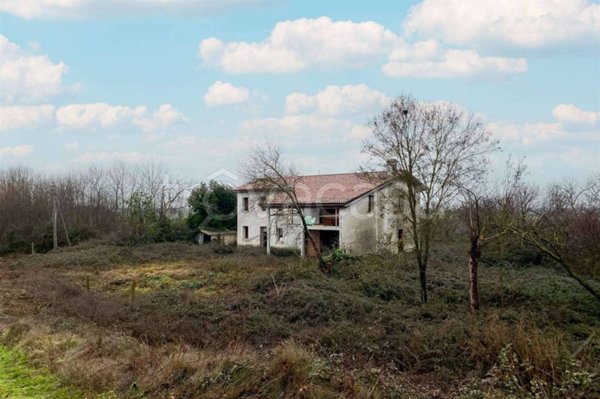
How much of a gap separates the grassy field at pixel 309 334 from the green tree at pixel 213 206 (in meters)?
15.3

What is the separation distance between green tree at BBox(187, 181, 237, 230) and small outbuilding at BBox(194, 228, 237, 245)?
0.64m

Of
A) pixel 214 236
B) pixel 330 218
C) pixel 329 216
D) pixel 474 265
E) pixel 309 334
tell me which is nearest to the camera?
pixel 309 334

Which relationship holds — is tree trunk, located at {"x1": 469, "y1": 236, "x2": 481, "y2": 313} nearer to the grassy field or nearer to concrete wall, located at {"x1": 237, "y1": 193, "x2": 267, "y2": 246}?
the grassy field

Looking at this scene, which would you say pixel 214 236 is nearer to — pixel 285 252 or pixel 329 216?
pixel 285 252

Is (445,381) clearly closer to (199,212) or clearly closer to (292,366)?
(292,366)

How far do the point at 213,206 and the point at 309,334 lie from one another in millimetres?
28921

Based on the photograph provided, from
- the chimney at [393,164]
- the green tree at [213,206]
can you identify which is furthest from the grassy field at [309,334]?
Answer: the green tree at [213,206]

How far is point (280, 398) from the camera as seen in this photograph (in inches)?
203

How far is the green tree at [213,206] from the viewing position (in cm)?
3853

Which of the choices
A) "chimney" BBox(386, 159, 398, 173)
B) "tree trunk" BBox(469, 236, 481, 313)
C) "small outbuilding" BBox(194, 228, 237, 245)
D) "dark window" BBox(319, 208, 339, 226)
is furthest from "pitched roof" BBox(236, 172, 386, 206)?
"tree trunk" BBox(469, 236, 481, 313)

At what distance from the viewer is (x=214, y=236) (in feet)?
124

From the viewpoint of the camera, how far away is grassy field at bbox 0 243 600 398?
18.8 feet

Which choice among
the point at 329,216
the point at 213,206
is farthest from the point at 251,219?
the point at 329,216

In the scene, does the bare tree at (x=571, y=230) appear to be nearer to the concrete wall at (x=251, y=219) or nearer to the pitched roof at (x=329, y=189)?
→ the pitched roof at (x=329, y=189)
